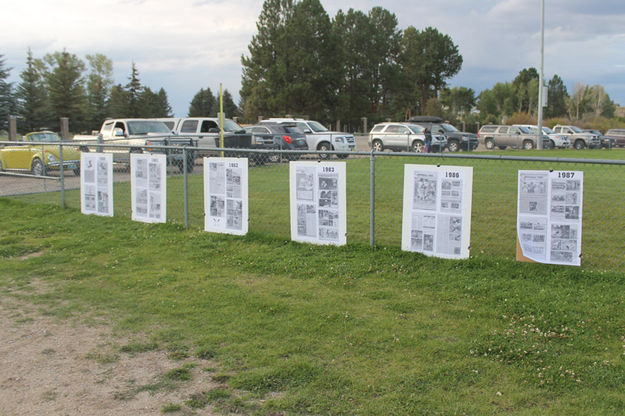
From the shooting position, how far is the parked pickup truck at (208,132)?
871 inches

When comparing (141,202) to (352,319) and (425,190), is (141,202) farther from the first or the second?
(352,319)

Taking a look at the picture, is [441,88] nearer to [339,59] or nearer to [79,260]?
[339,59]

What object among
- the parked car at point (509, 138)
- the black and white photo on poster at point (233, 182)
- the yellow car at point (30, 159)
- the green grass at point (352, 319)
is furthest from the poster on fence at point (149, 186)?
the parked car at point (509, 138)

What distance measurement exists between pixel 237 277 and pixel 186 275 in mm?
645

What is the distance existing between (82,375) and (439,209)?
428 cm

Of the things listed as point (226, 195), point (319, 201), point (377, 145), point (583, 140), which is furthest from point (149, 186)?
point (583, 140)

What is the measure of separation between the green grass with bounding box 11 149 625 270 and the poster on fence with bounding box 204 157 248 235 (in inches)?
17.9

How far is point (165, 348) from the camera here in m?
4.79

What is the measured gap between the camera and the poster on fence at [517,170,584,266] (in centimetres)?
604

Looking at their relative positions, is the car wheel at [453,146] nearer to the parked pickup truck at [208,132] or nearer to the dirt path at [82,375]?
the parked pickup truck at [208,132]

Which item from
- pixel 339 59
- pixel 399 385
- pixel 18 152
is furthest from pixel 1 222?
pixel 339 59

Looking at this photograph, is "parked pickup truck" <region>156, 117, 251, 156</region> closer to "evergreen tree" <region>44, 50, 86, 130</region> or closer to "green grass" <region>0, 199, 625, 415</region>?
"green grass" <region>0, 199, 625, 415</region>

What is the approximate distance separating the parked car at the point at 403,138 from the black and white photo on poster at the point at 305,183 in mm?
25684

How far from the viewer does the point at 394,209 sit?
1103 cm
